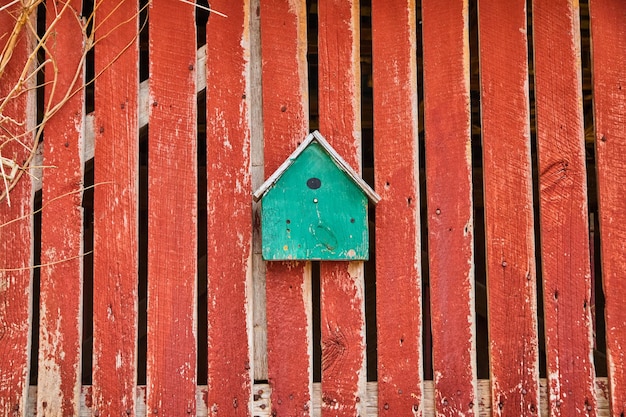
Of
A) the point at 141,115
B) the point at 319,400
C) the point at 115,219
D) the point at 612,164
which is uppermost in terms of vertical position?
the point at 141,115

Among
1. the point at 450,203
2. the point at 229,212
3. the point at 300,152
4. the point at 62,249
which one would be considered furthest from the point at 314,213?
the point at 62,249

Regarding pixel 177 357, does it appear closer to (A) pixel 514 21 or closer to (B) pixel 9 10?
(B) pixel 9 10

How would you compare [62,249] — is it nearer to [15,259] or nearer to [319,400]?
[15,259]

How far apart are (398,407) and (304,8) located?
1569 millimetres

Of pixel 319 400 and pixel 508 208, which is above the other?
pixel 508 208

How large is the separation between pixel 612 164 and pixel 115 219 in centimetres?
192

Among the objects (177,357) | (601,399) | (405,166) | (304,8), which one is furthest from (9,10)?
(601,399)

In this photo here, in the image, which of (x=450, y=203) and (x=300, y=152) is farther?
(x=450, y=203)

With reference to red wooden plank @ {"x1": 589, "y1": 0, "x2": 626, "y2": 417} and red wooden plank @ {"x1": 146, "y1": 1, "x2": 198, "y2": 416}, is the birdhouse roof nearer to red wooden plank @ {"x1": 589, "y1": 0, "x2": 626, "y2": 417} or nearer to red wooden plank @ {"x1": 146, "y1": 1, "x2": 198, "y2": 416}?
red wooden plank @ {"x1": 146, "y1": 1, "x2": 198, "y2": 416}

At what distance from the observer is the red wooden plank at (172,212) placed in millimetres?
2486

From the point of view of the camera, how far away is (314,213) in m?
2.46

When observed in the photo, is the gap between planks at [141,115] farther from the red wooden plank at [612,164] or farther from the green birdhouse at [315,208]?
the red wooden plank at [612,164]

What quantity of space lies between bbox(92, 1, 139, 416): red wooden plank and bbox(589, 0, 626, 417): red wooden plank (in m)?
1.79

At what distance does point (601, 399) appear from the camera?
2561 mm
